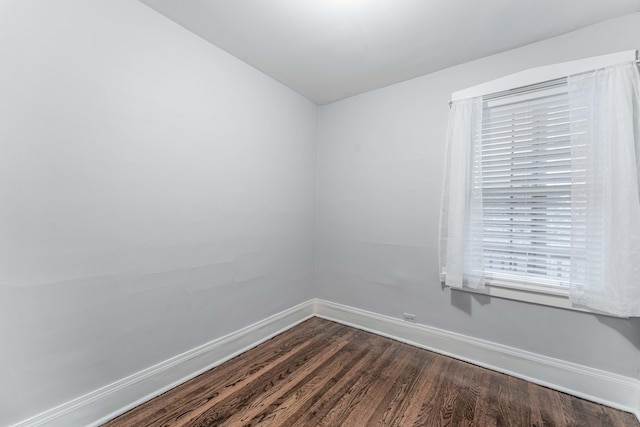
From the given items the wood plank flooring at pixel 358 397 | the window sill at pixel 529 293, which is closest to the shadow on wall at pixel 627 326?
the window sill at pixel 529 293

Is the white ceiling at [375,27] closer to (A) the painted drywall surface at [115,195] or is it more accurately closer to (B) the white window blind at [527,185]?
(A) the painted drywall surface at [115,195]

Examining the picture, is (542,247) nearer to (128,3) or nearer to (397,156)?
(397,156)

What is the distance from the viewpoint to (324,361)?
237 centimetres

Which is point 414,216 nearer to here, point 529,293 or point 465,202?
point 465,202

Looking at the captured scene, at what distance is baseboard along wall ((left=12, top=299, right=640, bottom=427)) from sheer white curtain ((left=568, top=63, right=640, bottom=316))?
0.56 meters

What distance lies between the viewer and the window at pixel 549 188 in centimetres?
176

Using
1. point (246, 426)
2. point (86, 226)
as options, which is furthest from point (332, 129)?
point (246, 426)

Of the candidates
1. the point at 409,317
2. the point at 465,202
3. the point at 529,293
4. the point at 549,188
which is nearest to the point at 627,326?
the point at 529,293

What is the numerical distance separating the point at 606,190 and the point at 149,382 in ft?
11.0

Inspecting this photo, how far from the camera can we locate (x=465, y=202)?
2.33m

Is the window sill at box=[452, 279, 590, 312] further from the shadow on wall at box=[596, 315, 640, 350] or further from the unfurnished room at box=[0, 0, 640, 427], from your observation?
the shadow on wall at box=[596, 315, 640, 350]

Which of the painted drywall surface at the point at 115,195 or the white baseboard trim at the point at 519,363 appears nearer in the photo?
the painted drywall surface at the point at 115,195

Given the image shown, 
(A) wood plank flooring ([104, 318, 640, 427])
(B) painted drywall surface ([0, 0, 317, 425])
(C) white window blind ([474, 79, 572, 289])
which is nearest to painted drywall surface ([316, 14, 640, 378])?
(C) white window blind ([474, 79, 572, 289])

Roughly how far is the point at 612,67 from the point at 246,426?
131 inches
